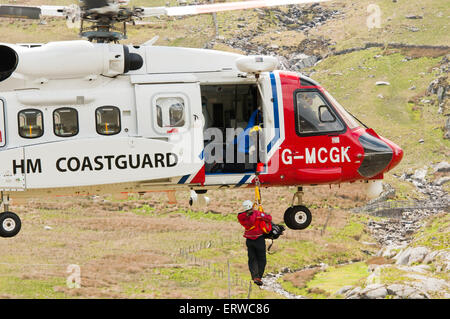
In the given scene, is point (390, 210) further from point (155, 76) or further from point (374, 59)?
point (155, 76)

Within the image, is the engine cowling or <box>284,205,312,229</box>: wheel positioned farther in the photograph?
<box>284,205,312,229</box>: wheel

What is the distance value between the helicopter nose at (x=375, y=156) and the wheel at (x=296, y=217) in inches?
56.9

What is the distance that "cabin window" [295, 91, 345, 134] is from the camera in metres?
15.1

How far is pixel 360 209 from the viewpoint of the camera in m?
54.9

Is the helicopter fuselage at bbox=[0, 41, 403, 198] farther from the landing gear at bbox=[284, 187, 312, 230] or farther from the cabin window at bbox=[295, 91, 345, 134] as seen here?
the landing gear at bbox=[284, 187, 312, 230]

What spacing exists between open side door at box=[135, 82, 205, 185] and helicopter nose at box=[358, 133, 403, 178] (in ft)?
10.9

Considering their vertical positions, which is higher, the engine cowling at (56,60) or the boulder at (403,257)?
the engine cowling at (56,60)

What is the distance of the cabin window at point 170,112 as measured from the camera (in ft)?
47.2

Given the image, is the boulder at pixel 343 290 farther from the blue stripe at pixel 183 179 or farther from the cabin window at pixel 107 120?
the cabin window at pixel 107 120

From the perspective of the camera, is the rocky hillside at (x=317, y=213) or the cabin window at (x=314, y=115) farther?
the rocky hillside at (x=317, y=213)

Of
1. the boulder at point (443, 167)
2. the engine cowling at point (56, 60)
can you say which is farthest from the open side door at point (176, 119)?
the boulder at point (443, 167)

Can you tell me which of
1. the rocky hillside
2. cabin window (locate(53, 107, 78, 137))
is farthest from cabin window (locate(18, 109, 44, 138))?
the rocky hillside

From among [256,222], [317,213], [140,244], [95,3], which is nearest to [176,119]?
Result: [256,222]

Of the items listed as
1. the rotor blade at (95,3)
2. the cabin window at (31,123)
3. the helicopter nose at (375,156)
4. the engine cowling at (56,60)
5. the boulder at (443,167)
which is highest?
the rotor blade at (95,3)
